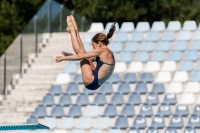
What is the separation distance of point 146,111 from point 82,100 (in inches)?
58.0

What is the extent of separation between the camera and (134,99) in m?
17.9

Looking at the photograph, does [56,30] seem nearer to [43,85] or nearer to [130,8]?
[43,85]

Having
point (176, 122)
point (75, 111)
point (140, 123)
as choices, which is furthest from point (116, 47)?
point (176, 122)

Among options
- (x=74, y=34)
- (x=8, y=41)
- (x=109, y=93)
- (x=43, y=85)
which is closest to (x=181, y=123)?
(x=109, y=93)

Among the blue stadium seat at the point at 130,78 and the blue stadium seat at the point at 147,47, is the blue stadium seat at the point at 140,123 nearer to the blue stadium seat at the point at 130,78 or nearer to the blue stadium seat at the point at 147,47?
the blue stadium seat at the point at 130,78

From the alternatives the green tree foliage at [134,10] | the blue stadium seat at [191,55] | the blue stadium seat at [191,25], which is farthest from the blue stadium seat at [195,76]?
the green tree foliage at [134,10]

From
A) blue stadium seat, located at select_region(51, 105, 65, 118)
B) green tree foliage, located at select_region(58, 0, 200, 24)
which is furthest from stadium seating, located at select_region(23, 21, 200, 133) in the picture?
green tree foliage, located at select_region(58, 0, 200, 24)

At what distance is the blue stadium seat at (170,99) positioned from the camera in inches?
698

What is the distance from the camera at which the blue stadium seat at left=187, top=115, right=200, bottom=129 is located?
17138mm

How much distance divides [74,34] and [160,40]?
7.82 meters

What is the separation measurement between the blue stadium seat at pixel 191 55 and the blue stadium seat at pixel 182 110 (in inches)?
50.3

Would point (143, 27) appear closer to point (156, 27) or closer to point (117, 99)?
point (156, 27)

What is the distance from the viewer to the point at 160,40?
19.0 meters

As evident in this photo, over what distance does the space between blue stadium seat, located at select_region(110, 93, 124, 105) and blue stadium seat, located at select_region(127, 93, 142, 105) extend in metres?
0.18
